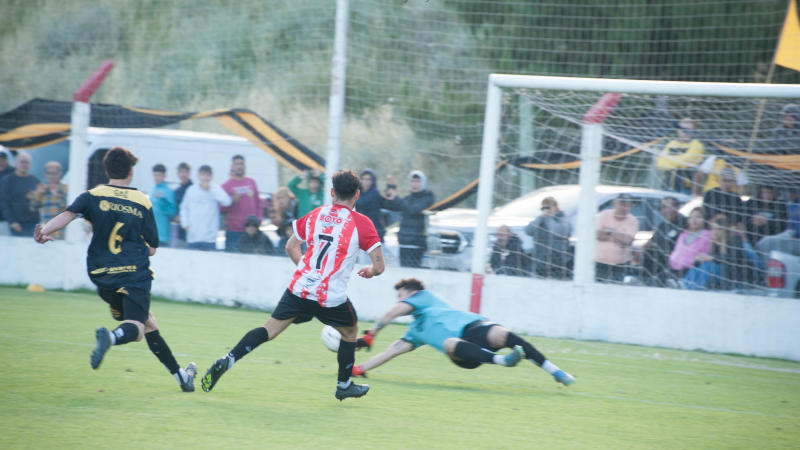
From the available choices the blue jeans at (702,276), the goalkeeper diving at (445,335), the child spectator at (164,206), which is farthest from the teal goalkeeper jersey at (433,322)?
A: the child spectator at (164,206)

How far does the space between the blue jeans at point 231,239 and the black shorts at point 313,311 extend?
270 inches

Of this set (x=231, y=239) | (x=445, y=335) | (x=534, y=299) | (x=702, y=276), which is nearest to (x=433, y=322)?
(x=445, y=335)

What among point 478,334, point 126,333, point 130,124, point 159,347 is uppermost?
point 130,124

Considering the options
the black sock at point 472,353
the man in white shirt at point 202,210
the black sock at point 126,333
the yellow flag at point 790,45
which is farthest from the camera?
the man in white shirt at point 202,210

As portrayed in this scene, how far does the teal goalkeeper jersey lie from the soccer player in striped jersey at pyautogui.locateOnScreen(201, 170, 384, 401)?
1.29 meters

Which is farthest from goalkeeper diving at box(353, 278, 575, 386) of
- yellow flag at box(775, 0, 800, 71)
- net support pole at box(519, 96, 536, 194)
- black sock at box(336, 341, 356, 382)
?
yellow flag at box(775, 0, 800, 71)

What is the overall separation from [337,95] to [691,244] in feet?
16.4

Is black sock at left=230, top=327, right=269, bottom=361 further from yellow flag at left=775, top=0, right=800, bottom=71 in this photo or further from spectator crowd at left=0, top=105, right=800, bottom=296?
yellow flag at left=775, top=0, right=800, bottom=71

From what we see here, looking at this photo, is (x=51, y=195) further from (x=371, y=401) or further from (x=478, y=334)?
(x=371, y=401)

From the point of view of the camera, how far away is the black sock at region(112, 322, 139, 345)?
5.46 meters

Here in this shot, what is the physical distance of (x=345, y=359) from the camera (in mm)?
5934

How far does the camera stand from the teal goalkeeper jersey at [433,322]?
6.99 m

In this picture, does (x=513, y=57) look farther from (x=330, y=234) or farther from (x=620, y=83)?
(x=330, y=234)

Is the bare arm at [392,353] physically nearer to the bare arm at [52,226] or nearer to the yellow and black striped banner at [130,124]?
the bare arm at [52,226]
